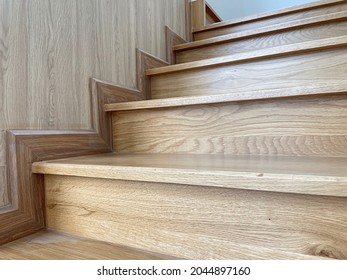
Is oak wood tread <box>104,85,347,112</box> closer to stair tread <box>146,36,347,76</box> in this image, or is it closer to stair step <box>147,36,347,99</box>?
stair step <box>147,36,347,99</box>

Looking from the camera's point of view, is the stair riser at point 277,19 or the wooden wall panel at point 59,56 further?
the stair riser at point 277,19

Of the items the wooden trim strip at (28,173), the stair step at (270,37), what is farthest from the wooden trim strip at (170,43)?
the wooden trim strip at (28,173)

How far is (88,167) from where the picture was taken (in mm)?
577

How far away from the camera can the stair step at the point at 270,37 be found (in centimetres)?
102

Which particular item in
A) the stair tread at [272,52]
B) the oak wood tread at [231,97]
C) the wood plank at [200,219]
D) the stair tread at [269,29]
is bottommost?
the wood plank at [200,219]

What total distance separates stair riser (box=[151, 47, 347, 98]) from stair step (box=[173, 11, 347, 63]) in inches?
12.4

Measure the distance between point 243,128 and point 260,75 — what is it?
0.89 feet

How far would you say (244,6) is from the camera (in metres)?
2.64

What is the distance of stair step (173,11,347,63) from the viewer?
1.02 m

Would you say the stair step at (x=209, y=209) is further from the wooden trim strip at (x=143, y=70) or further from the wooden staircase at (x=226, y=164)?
the wooden trim strip at (x=143, y=70)

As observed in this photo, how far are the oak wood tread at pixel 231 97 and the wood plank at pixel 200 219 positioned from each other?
291mm

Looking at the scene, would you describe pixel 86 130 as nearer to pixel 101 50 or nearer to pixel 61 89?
pixel 61 89

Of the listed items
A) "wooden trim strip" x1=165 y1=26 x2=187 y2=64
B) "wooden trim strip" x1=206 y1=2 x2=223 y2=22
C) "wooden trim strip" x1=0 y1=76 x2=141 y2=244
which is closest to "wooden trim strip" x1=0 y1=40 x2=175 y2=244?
"wooden trim strip" x1=0 y1=76 x2=141 y2=244

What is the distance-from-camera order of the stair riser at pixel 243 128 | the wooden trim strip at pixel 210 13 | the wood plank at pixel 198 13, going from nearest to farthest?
the stair riser at pixel 243 128 → the wood plank at pixel 198 13 → the wooden trim strip at pixel 210 13
